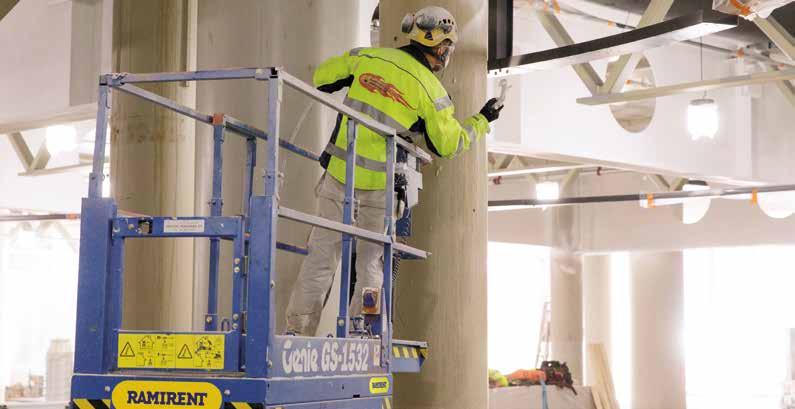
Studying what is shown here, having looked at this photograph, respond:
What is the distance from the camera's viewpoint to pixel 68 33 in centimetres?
1479

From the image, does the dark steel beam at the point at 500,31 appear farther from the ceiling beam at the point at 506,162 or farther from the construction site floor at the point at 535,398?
the ceiling beam at the point at 506,162

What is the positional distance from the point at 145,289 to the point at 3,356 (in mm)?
26573

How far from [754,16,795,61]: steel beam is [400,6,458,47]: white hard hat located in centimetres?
922

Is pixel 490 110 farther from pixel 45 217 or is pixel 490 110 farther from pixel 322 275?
pixel 45 217

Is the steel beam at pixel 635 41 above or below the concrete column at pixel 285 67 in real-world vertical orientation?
above

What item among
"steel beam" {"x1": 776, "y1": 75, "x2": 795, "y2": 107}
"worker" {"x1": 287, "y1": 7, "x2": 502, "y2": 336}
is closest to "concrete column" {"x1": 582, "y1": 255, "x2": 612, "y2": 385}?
"steel beam" {"x1": 776, "y1": 75, "x2": 795, "y2": 107}

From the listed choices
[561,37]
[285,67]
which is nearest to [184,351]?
[285,67]

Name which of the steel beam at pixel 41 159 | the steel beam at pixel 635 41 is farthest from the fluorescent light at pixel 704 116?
the steel beam at pixel 41 159

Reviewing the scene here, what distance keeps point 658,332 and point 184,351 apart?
2585 centimetres

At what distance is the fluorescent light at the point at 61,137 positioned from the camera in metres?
16.3

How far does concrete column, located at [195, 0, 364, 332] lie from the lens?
330 inches

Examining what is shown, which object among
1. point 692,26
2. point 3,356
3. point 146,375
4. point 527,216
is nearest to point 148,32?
point 692,26

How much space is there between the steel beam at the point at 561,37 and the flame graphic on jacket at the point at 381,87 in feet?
24.4

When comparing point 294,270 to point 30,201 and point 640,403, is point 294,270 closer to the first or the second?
point 30,201
